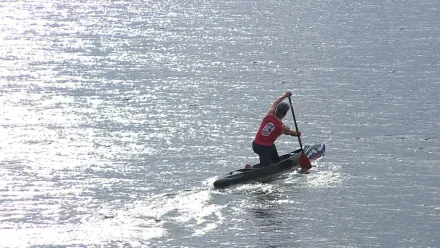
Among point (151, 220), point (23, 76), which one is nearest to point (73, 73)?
point (23, 76)

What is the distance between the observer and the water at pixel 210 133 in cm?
2662

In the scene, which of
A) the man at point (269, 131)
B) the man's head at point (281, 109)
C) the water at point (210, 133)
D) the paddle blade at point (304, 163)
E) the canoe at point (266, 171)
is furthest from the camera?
the paddle blade at point (304, 163)

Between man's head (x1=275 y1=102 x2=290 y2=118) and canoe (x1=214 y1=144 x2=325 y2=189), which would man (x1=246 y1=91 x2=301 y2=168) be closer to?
man's head (x1=275 y1=102 x2=290 y2=118)

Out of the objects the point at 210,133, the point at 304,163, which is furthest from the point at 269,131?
the point at 210,133

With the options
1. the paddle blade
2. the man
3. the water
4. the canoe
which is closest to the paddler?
the man

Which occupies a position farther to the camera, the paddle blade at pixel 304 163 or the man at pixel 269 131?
the paddle blade at pixel 304 163

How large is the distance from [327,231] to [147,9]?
66.8m

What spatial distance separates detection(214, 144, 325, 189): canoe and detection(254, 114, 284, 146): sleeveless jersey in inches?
34.5

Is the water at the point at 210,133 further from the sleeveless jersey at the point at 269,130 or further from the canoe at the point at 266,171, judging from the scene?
the sleeveless jersey at the point at 269,130

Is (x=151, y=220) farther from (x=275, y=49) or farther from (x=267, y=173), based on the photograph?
(x=275, y=49)

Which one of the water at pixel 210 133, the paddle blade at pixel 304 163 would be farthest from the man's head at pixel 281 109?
the water at pixel 210 133

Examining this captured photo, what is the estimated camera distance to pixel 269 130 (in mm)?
31188

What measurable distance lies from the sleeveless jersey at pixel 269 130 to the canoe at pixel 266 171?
2.88ft

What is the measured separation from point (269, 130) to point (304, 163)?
2180 millimetres
